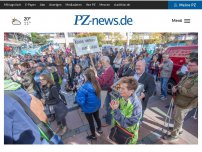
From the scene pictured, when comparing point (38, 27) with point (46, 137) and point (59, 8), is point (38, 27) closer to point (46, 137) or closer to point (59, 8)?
point (59, 8)

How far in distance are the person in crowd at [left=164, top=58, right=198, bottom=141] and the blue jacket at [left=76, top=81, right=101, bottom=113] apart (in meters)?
1.31

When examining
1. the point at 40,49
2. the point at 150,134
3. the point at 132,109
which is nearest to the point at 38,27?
the point at 132,109

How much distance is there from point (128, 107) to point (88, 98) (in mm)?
681

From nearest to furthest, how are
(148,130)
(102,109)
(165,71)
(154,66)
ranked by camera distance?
(148,130)
(102,109)
(165,71)
(154,66)

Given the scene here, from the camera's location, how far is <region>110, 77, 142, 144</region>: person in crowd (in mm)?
1528

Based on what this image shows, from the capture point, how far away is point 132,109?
1522 millimetres

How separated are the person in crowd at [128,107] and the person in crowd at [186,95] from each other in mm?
826

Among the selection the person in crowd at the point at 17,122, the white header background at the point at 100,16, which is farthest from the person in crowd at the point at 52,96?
the person in crowd at the point at 17,122

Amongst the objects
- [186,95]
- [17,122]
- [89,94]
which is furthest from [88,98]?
[186,95]

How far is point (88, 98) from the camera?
6.40ft

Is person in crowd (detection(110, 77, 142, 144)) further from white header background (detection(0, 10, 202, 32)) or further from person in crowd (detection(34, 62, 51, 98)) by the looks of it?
person in crowd (detection(34, 62, 51, 98))

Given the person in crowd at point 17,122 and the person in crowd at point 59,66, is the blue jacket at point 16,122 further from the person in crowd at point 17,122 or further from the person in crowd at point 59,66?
the person in crowd at point 59,66

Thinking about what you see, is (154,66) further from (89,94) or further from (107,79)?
(89,94)
